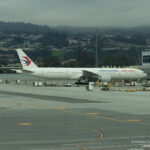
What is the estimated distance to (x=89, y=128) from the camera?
21078 millimetres

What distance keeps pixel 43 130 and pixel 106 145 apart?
5.17 metres

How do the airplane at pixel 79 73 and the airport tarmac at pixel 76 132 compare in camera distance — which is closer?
the airport tarmac at pixel 76 132

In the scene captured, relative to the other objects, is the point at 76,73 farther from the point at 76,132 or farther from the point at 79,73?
the point at 76,132

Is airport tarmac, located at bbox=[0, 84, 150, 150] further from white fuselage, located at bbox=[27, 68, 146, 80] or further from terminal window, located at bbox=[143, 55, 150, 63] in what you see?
terminal window, located at bbox=[143, 55, 150, 63]

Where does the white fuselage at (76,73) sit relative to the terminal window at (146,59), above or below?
below

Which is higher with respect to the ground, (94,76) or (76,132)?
(94,76)

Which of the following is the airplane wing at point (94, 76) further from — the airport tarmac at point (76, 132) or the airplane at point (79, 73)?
the airport tarmac at point (76, 132)

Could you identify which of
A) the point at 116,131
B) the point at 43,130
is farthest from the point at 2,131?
the point at 116,131

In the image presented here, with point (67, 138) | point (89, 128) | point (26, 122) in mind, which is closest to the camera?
point (67, 138)

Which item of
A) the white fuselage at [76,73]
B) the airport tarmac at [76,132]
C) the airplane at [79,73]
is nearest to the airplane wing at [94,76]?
the airplane at [79,73]

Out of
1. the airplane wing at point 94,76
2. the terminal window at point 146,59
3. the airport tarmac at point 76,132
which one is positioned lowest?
the airport tarmac at point 76,132

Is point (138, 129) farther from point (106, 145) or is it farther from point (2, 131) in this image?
point (2, 131)

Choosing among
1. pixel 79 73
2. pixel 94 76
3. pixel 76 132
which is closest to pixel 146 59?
pixel 94 76

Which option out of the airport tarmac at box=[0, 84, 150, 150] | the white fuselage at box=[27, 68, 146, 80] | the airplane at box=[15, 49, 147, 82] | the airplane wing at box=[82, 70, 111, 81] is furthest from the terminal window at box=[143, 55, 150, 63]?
the airport tarmac at box=[0, 84, 150, 150]
